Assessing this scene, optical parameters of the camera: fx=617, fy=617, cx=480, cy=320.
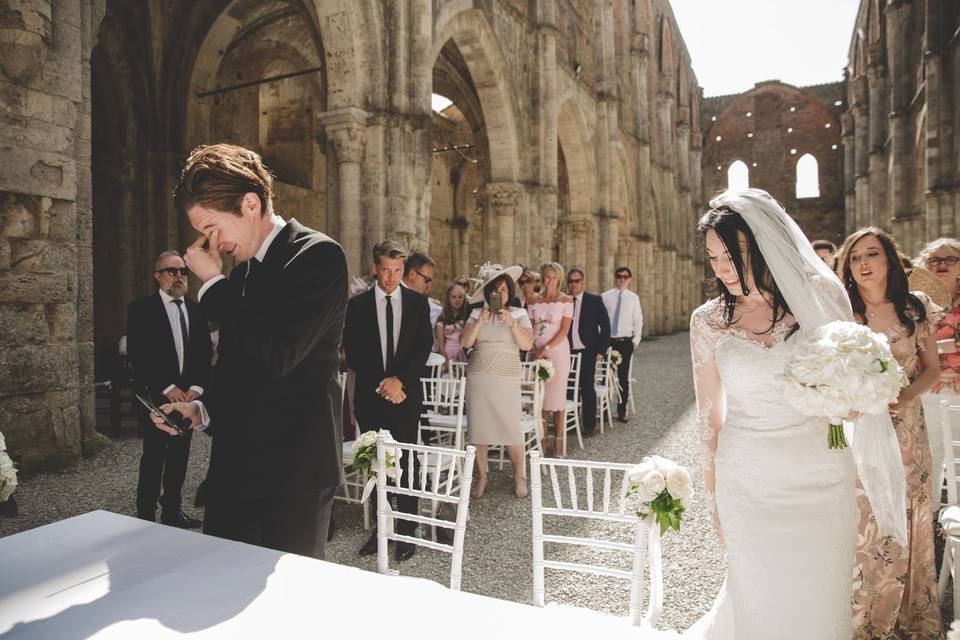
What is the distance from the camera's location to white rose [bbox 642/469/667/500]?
202 cm

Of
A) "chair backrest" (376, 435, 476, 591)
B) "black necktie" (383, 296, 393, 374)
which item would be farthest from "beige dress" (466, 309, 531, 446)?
"chair backrest" (376, 435, 476, 591)

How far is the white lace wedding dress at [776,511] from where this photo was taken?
1.99 metres

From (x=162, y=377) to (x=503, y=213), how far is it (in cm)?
1064

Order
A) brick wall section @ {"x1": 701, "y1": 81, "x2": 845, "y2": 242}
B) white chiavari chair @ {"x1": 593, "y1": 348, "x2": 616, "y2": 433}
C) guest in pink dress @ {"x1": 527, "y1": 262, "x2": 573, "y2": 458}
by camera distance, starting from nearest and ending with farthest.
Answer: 1. guest in pink dress @ {"x1": 527, "y1": 262, "x2": 573, "y2": 458}
2. white chiavari chair @ {"x1": 593, "y1": 348, "x2": 616, "y2": 433}
3. brick wall section @ {"x1": 701, "y1": 81, "x2": 845, "y2": 242}

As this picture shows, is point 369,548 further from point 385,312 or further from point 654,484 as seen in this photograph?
point 654,484

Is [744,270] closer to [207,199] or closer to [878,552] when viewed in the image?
[878,552]

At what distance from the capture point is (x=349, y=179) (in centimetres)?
867

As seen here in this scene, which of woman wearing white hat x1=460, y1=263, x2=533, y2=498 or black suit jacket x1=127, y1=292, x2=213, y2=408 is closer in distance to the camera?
black suit jacket x1=127, y1=292, x2=213, y2=408

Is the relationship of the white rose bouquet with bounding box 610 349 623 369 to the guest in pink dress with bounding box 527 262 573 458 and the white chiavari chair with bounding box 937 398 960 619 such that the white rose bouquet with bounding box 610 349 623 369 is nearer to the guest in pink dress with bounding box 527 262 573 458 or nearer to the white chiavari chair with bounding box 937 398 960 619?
the guest in pink dress with bounding box 527 262 573 458

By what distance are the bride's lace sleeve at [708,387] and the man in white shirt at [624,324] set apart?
657 cm

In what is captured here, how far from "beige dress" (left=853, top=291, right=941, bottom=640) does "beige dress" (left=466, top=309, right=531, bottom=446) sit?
2753mm

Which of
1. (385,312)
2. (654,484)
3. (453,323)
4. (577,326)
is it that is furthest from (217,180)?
(577,326)

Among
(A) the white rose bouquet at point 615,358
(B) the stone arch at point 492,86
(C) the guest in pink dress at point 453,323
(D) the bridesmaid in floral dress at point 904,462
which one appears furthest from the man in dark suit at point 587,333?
(B) the stone arch at point 492,86

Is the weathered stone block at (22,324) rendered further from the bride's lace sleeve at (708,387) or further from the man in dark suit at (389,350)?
the bride's lace sleeve at (708,387)
